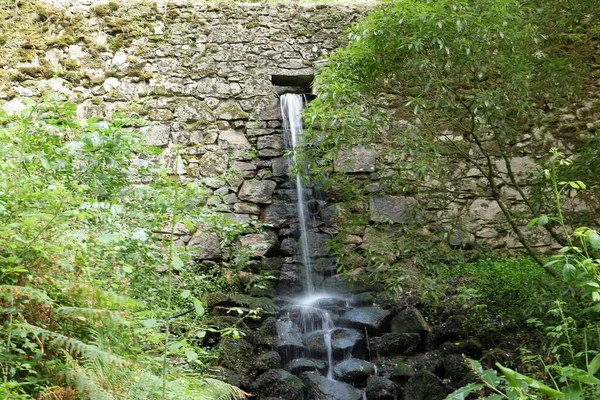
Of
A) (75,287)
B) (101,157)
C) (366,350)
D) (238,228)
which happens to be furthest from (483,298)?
(75,287)

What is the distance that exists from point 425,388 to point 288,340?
1177 mm

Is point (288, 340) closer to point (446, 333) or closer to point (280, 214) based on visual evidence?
point (446, 333)

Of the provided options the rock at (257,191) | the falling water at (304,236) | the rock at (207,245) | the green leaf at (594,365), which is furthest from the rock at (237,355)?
the green leaf at (594,365)

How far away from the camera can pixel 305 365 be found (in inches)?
187

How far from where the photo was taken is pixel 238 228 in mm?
5195

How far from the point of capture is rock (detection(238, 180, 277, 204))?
21.1 ft

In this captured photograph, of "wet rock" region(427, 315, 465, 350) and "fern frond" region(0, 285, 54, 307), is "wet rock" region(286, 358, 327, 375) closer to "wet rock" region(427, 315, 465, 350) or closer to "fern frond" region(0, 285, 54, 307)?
"wet rock" region(427, 315, 465, 350)

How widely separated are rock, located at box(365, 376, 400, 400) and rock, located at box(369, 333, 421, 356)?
0.46 meters

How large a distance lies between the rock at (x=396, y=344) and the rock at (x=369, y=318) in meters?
0.15

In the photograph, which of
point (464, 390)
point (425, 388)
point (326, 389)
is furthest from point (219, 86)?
point (464, 390)

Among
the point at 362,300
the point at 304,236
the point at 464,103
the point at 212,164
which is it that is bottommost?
the point at 362,300

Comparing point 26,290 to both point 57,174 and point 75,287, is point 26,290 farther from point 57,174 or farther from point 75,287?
point 57,174

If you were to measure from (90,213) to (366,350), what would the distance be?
302 cm

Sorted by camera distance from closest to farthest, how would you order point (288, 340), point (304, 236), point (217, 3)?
point (288, 340)
point (304, 236)
point (217, 3)
